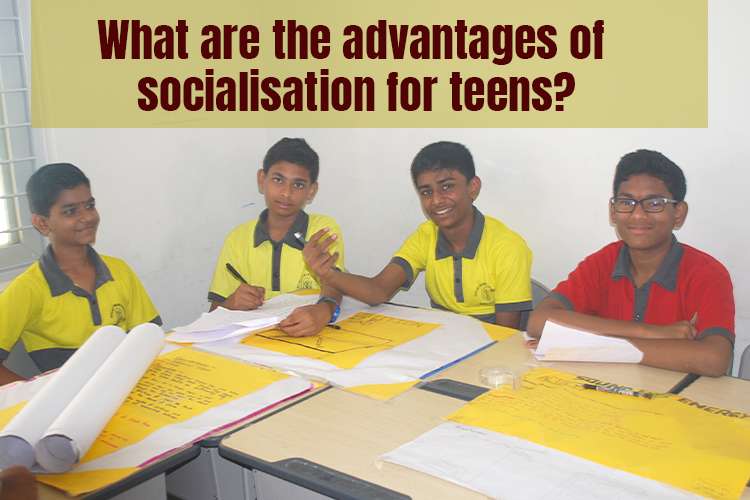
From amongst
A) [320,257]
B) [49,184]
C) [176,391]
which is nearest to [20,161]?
[49,184]

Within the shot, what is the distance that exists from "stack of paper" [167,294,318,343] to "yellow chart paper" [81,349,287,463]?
9cm

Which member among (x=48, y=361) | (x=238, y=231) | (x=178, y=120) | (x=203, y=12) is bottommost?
(x=48, y=361)

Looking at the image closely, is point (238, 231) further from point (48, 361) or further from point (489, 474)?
point (489, 474)

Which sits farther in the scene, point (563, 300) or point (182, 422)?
point (563, 300)

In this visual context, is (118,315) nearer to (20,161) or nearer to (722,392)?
(20,161)

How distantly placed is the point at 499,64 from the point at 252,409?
1740 millimetres

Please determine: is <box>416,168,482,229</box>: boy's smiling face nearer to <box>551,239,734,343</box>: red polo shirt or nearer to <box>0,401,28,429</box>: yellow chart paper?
<box>551,239,734,343</box>: red polo shirt

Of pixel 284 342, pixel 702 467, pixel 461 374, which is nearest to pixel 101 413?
pixel 284 342

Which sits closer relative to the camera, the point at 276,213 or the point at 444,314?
the point at 444,314

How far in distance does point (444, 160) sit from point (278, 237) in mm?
590

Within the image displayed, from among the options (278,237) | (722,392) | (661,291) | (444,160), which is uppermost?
(444,160)

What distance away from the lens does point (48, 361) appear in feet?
6.38

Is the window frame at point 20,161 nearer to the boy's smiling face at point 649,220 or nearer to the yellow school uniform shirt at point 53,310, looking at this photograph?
the yellow school uniform shirt at point 53,310

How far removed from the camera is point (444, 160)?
218cm
